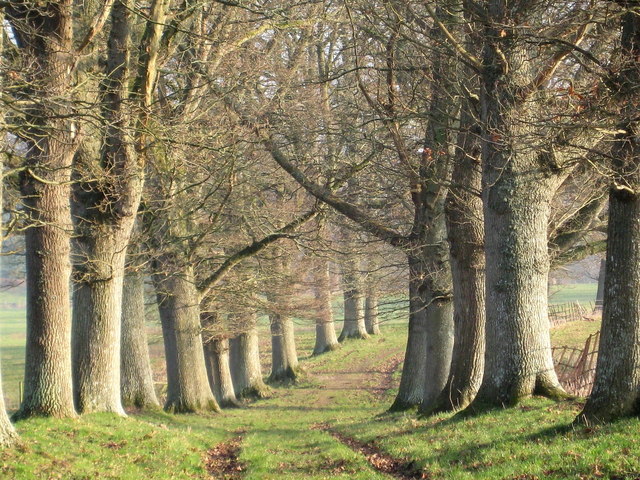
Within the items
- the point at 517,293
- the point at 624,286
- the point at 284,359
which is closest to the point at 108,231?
the point at 517,293

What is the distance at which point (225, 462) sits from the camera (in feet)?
39.9

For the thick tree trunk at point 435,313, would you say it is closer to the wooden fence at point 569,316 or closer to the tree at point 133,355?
the tree at point 133,355

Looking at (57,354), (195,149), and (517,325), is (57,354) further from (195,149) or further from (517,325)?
(517,325)

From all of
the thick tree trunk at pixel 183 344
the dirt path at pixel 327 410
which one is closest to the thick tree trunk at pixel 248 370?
the dirt path at pixel 327 410

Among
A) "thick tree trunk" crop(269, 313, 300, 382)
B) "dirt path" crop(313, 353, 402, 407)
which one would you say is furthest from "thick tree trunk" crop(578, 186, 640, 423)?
"thick tree trunk" crop(269, 313, 300, 382)

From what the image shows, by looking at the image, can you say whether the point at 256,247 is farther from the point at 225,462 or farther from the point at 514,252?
the point at 514,252

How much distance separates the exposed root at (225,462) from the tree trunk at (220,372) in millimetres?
10579

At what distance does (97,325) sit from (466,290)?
7.19 m

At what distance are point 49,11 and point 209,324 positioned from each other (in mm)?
14260

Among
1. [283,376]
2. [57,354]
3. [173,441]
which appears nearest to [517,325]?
[173,441]

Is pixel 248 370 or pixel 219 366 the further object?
pixel 248 370

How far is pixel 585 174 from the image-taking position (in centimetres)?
1371

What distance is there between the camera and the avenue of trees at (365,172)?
945cm

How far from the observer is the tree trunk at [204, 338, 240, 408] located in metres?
25.2
